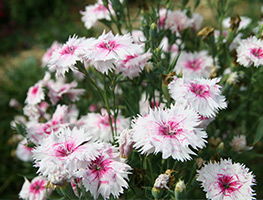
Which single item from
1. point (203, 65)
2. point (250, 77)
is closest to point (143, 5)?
point (203, 65)

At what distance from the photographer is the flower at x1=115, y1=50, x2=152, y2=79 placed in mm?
1156

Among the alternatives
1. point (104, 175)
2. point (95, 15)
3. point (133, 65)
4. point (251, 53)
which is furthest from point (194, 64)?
point (104, 175)

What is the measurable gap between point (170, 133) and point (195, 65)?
63 cm

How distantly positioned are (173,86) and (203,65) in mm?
484

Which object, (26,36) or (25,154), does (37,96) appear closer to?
(25,154)

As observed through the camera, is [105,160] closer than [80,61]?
Yes

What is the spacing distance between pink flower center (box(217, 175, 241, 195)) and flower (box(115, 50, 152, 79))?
19.0 inches

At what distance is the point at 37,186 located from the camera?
1196mm

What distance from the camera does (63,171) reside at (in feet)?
2.90

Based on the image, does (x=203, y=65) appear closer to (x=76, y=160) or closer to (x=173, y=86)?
(x=173, y=86)

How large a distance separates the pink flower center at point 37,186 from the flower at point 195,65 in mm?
765

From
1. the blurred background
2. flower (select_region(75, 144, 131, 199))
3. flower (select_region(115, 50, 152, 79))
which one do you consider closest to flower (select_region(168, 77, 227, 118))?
flower (select_region(115, 50, 152, 79))

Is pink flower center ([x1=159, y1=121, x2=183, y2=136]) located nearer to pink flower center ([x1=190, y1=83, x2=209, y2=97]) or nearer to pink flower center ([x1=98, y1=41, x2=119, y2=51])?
pink flower center ([x1=190, y1=83, x2=209, y2=97])

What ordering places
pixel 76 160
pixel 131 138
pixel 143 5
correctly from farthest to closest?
1. pixel 143 5
2. pixel 131 138
3. pixel 76 160
